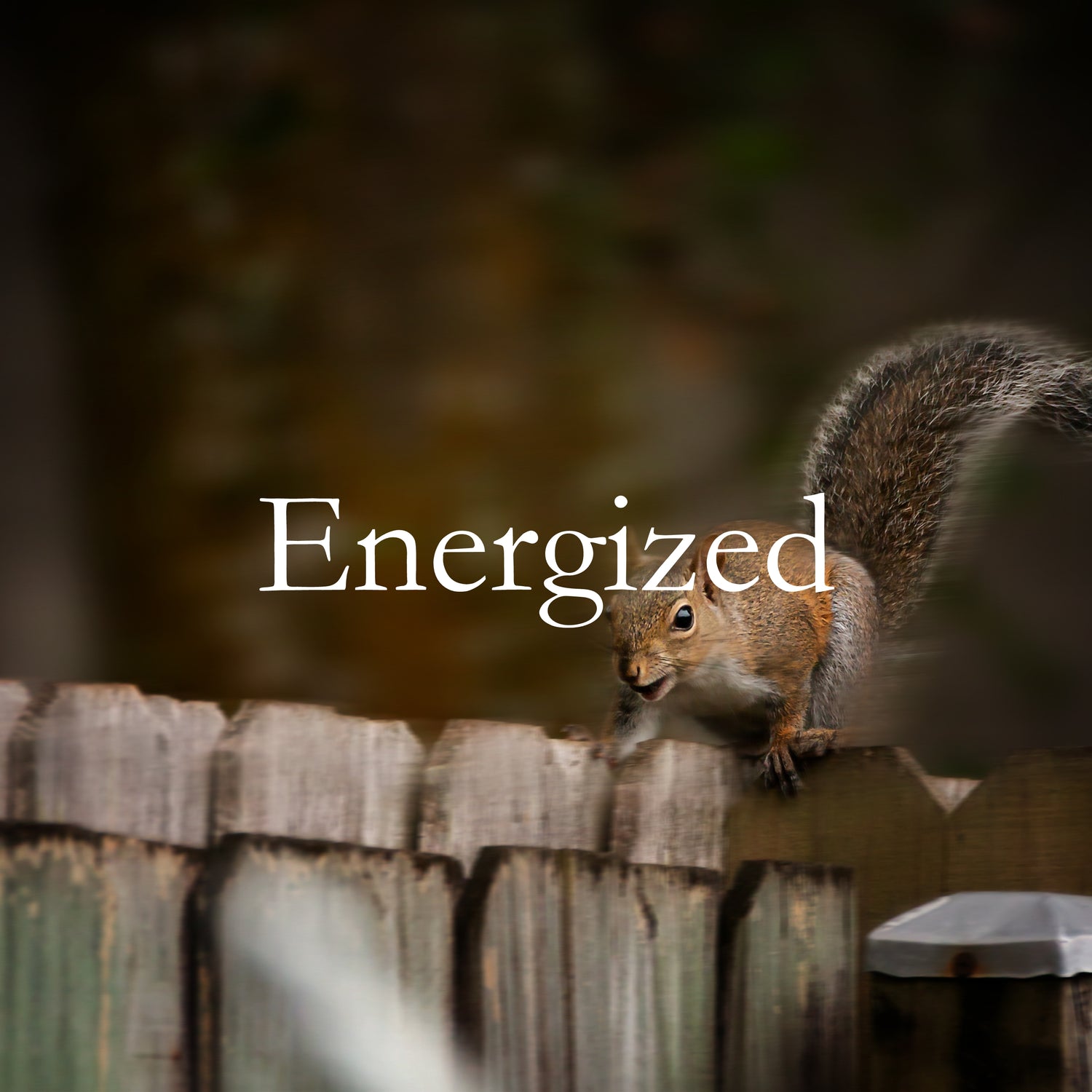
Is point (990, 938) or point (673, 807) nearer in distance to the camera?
point (990, 938)

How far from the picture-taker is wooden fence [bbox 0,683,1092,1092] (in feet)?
2.07

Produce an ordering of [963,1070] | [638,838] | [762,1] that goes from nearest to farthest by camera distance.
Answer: [963,1070]
[638,838]
[762,1]

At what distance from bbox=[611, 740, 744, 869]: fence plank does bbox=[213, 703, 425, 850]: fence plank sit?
0.14 m

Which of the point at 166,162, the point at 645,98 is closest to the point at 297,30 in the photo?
the point at 166,162

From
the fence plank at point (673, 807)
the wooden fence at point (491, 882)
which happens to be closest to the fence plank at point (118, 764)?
the wooden fence at point (491, 882)

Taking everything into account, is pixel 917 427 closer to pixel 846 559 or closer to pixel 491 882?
pixel 846 559

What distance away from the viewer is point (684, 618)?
2.35 ft

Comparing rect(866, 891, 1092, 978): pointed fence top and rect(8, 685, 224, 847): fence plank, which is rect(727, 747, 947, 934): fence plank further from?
rect(8, 685, 224, 847): fence plank

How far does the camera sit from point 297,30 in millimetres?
832

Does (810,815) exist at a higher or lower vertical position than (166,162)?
lower

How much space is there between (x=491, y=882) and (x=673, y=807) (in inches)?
4.9

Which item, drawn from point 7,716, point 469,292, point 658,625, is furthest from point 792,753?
point 7,716

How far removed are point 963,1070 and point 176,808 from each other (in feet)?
1.64

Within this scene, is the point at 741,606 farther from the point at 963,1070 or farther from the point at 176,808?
the point at 176,808
